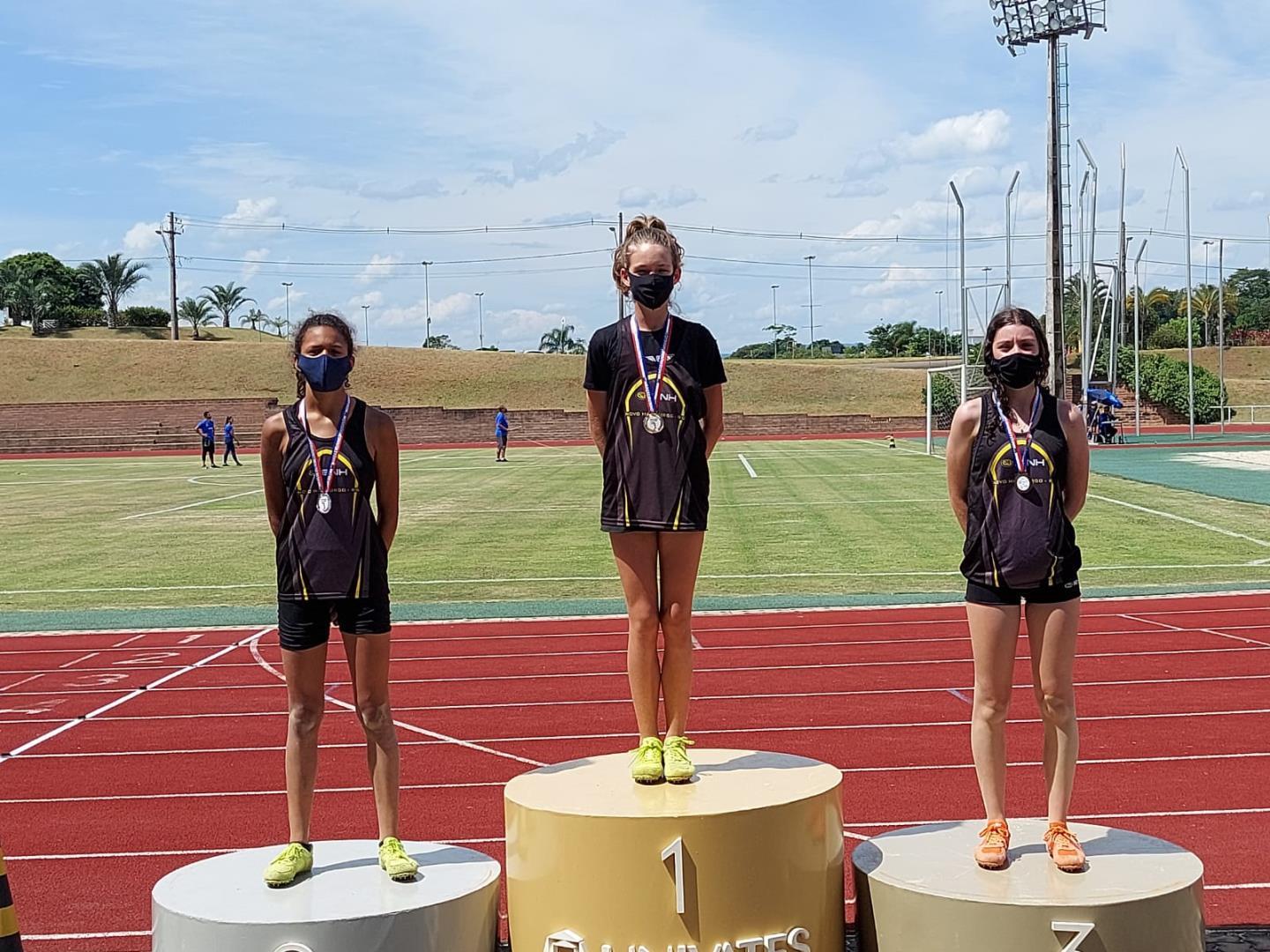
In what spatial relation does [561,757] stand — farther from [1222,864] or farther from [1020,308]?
[1020,308]

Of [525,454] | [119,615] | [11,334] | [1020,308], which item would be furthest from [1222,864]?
[11,334]

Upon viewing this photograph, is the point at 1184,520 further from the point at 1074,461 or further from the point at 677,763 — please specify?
the point at 677,763

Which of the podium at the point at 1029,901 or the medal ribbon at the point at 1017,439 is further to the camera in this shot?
the medal ribbon at the point at 1017,439

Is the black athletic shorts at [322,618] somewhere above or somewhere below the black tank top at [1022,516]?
below

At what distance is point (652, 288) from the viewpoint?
483 centimetres

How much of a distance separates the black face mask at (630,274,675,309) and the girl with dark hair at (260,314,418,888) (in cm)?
100

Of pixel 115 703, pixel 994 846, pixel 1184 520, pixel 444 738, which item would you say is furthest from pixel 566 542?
pixel 994 846

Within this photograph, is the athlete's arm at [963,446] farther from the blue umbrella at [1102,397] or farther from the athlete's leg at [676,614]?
the blue umbrella at [1102,397]

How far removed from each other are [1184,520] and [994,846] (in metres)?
16.6

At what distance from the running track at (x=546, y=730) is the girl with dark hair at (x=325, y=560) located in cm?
118

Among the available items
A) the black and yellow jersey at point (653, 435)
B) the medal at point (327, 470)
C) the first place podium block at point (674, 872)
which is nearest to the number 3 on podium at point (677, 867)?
the first place podium block at point (674, 872)

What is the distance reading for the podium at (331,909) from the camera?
3941mm

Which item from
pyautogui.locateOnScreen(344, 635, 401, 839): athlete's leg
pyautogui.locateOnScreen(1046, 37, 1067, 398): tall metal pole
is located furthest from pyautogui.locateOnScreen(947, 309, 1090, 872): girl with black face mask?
pyautogui.locateOnScreen(1046, 37, 1067, 398): tall metal pole

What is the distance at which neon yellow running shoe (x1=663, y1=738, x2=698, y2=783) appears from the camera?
459 centimetres
